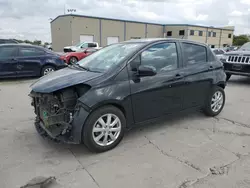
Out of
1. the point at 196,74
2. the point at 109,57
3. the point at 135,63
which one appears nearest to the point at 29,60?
the point at 109,57

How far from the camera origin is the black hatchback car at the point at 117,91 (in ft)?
9.72

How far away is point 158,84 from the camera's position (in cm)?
353

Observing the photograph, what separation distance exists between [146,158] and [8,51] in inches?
303

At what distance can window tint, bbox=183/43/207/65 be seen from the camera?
4.00m

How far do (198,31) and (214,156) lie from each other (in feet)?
172

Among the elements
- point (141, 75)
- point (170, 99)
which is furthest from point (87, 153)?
point (170, 99)

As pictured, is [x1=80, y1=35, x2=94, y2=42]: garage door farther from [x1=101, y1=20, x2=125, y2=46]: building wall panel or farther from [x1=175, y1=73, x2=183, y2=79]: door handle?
[x1=175, y1=73, x2=183, y2=79]: door handle

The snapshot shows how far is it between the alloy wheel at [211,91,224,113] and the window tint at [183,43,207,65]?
2.69 ft

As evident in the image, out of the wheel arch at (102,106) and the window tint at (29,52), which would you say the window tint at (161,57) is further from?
the window tint at (29,52)

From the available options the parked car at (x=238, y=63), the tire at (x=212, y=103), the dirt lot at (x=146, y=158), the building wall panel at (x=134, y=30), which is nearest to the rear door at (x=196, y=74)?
the tire at (x=212, y=103)

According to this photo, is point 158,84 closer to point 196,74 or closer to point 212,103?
point 196,74

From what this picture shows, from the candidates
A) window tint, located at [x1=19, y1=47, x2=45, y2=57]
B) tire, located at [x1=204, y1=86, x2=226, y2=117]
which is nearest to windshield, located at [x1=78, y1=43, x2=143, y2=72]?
tire, located at [x1=204, y1=86, x2=226, y2=117]

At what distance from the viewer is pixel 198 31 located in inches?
1987

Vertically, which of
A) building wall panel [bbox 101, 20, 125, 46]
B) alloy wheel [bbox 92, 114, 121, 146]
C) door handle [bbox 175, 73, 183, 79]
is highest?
building wall panel [bbox 101, 20, 125, 46]
